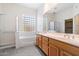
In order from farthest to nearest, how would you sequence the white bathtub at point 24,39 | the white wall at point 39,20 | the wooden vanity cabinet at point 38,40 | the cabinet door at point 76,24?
the wooden vanity cabinet at point 38,40
the white wall at point 39,20
the white bathtub at point 24,39
the cabinet door at point 76,24

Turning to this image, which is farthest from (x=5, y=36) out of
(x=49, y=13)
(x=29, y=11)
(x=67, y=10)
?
(x=67, y=10)

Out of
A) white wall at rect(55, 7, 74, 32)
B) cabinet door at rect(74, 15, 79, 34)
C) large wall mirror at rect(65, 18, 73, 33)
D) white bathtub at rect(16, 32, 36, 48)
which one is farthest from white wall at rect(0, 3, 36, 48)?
cabinet door at rect(74, 15, 79, 34)

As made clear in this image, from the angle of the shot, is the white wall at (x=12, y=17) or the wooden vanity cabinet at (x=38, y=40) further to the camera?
the wooden vanity cabinet at (x=38, y=40)

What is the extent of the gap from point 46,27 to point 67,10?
0.62 m

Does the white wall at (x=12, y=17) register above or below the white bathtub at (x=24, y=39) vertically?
above

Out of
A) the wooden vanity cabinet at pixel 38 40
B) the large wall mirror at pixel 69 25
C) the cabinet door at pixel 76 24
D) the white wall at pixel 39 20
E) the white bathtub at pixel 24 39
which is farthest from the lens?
the wooden vanity cabinet at pixel 38 40

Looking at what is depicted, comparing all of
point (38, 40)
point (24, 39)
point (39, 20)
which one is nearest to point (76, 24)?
point (39, 20)

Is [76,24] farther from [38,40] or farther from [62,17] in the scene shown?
[38,40]

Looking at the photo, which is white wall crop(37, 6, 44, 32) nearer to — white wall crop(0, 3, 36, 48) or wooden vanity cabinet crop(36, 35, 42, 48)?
white wall crop(0, 3, 36, 48)

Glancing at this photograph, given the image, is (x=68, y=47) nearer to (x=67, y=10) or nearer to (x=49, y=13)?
(x=67, y=10)

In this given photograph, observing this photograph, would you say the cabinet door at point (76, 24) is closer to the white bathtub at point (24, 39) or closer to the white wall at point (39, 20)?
the white wall at point (39, 20)

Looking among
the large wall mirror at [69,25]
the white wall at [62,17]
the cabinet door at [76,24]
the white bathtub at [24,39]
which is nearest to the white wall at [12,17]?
the white bathtub at [24,39]

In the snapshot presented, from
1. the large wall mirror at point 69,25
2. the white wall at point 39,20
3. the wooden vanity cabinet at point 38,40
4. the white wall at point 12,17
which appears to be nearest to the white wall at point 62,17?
the large wall mirror at point 69,25

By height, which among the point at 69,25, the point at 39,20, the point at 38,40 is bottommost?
the point at 38,40
